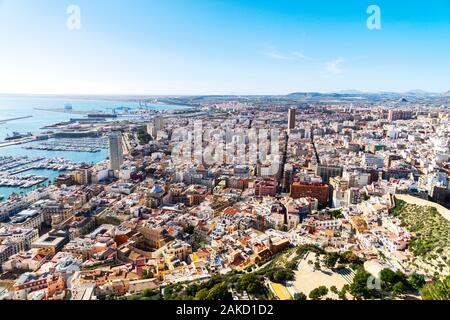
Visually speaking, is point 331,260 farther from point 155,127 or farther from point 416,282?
point 155,127

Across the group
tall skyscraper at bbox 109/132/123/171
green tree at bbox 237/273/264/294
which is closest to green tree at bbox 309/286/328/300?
green tree at bbox 237/273/264/294

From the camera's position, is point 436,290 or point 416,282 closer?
point 436,290

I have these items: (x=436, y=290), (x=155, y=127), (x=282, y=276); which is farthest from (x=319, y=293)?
(x=155, y=127)

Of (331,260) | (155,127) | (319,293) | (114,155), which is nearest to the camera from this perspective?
(319,293)

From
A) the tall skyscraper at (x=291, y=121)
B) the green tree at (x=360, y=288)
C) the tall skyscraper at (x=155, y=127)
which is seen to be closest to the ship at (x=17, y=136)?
the tall skyscraper at (x=155, y=127)

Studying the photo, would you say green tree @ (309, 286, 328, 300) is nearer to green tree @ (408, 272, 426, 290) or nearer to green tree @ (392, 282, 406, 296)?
green tree @ (392, 282, 406, 296)

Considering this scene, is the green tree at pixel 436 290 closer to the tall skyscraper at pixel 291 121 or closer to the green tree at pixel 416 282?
the green tree at pixel 416 282

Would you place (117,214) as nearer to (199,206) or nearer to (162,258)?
(199,206)

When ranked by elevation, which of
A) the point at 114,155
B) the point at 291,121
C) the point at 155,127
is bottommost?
the point at 114,155

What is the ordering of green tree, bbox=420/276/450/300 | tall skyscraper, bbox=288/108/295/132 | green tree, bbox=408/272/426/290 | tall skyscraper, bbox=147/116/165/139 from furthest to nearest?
tall skyscraper, bbox=147/116/165/139, tall skyscraper, bbox=288/108/295/132, green tree, bbox=408/272/426/290, green tree, bbox=420/276/450/300

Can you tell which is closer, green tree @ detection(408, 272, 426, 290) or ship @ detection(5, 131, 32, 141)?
green tree @ detection(408, 272, 426, 290)

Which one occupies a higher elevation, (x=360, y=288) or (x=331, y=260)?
(x=360, y=288)
